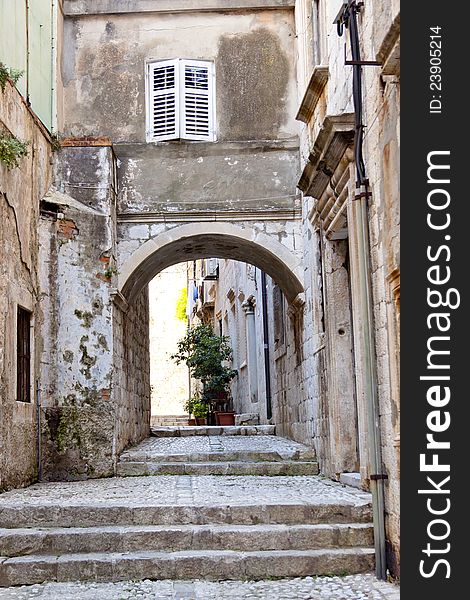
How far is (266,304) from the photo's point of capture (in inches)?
598

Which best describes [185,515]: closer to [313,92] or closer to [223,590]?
[223,590]

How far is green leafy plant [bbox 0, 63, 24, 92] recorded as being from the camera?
796cm

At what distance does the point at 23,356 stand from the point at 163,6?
4.95 meters

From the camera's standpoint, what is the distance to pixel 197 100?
1077 centimetres

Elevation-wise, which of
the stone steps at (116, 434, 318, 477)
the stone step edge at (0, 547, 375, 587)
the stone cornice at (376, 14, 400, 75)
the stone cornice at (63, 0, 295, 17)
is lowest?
the stone step edge at (0, 547, 375, 587)

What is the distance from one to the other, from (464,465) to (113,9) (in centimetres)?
853

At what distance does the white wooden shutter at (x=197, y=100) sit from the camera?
10.7m

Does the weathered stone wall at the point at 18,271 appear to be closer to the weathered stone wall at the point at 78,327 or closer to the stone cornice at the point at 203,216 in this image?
the weathered stone wall at the point at 78,327

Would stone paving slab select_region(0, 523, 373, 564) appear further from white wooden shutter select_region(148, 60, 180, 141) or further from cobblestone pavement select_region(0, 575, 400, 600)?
white wooden shutter select_region(148, 60, 180, 141)

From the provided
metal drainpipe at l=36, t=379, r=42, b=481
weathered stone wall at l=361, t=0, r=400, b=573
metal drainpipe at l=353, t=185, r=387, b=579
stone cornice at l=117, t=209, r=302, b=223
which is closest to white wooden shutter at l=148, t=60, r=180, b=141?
stone cornice at l=117, t=209, r=302, b=223

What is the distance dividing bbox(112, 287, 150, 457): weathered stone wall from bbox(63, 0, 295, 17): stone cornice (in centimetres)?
382

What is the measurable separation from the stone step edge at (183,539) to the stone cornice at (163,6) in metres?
6.98

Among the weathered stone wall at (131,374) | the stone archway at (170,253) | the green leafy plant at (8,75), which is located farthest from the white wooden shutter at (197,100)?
the green leafy plant at (8,75)

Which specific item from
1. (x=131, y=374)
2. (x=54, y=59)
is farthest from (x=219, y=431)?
(x=54, y=59)
